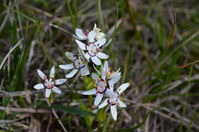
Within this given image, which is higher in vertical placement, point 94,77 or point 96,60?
point 96,60

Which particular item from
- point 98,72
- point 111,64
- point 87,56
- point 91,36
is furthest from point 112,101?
point 111,64

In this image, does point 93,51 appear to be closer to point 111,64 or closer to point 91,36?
point 91,36

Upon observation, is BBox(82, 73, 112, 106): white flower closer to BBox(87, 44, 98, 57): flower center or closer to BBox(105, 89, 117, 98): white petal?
BBox(105, 89, 117, 98): white petal

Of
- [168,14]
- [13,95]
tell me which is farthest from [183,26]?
[13,95]

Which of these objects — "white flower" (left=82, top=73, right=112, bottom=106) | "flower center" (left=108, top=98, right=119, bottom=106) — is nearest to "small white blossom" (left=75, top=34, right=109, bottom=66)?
"white flower" (left=82, top=73, right=112, bottom=106)

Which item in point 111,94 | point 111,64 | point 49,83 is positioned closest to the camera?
point 111,94

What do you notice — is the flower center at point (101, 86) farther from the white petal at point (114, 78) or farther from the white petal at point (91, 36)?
the white petal at point (91, 36)

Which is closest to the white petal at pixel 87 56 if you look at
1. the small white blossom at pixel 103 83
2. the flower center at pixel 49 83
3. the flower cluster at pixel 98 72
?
the flower cluster at pixel 98 72

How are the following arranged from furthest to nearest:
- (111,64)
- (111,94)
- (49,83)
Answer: (111,64) < (49,83) < (111,94)

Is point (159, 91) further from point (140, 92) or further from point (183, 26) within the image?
point (183, 26)

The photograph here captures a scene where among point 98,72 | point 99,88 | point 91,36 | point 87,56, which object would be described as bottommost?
point 99,88
